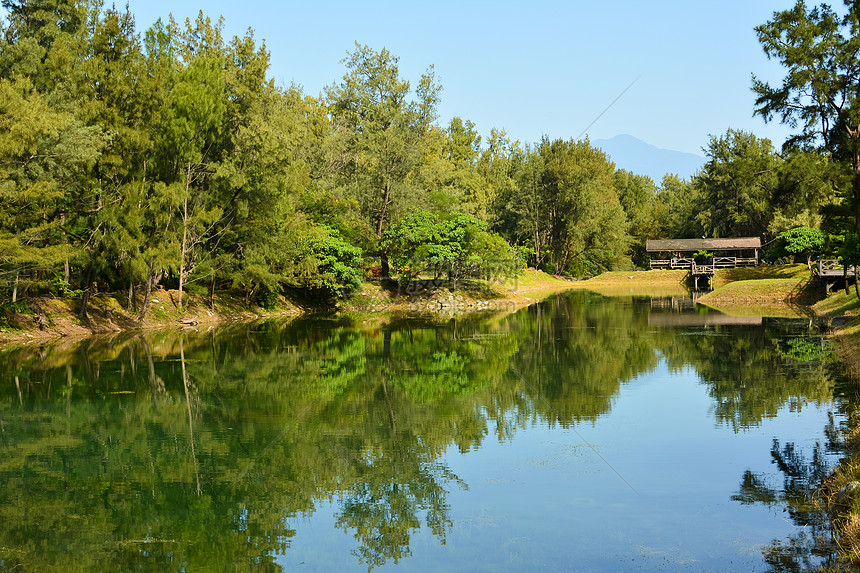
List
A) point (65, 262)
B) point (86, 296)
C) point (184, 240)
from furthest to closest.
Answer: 1. point (184, 240)
2. point (86, 296)
3. point (65, 262)

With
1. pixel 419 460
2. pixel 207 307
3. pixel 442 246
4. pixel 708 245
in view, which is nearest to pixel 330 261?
pixel 207 307

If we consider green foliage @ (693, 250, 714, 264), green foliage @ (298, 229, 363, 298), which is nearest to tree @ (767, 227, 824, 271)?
green foliage @ (693, 250, 714, 264)

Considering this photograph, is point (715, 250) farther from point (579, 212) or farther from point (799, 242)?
point (799, 242)

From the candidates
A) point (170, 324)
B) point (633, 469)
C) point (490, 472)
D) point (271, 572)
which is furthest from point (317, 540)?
point (170, 324)

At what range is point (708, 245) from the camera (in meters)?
77.7

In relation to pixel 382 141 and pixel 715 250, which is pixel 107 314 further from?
pixel 715 250

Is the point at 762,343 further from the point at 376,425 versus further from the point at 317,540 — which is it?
the point at 317,540

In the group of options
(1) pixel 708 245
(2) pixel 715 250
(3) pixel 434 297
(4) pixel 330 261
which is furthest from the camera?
(2) pixel 715 250

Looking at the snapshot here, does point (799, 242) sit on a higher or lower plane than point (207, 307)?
higher

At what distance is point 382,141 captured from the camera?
54.9 meters

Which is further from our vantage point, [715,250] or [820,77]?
[715,250]

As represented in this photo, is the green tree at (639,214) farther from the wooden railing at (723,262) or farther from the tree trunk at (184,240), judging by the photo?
the tree trunk at (184,240)

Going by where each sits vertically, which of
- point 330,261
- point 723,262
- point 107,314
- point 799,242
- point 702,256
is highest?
point 799,242

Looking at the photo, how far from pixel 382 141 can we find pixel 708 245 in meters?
39.3
